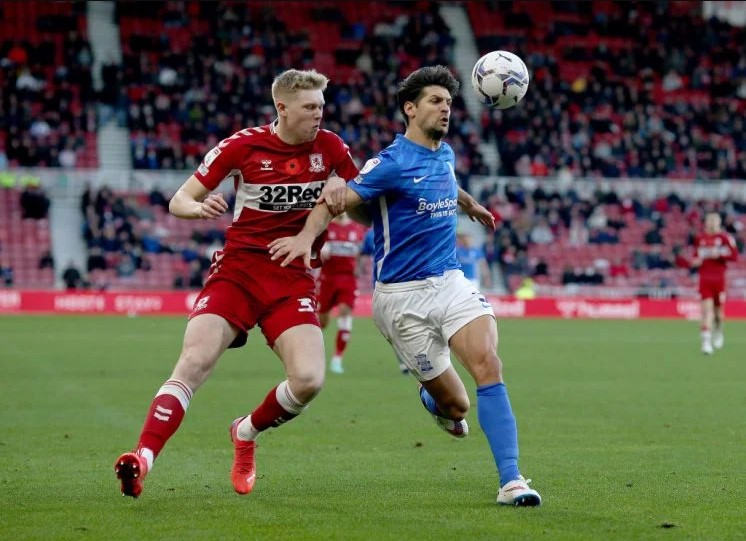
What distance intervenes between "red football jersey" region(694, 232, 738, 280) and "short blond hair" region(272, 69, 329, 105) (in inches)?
619

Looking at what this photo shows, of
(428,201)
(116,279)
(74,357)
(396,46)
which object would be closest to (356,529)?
(428,201)

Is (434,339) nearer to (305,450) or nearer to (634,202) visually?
(305,450)

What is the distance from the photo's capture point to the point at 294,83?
25.4 ft

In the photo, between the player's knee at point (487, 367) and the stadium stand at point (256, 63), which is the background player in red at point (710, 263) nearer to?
the player's knee at point (487, 367)

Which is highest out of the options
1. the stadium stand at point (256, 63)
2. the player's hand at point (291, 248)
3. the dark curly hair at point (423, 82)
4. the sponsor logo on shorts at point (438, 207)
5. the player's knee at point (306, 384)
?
the stadium stand at point (256, 63)

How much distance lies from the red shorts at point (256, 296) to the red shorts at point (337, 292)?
34.0 ft

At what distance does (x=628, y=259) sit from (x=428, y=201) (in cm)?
3078

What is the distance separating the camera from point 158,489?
7.90 m

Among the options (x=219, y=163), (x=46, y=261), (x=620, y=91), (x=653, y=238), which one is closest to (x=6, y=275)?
(x=46, y=261)

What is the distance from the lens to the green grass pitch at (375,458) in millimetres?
6711

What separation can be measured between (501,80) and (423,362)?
207 centimetres

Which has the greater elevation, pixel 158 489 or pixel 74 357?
pixel 158 489

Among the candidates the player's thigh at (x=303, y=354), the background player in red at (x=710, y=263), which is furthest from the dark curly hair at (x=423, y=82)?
the background player in red at (x=710, y=263)

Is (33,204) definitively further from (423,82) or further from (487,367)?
(487,367)
